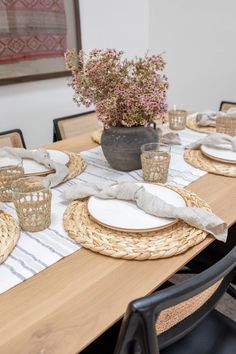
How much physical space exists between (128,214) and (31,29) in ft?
5.43

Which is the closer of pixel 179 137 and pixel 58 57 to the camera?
pixel 179 137

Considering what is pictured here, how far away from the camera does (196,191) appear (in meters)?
1.03

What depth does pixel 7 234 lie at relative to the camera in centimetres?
79

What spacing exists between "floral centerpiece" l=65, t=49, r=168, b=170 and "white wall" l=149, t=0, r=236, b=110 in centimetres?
172

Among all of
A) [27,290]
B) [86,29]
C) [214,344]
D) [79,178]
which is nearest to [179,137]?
[79,178]

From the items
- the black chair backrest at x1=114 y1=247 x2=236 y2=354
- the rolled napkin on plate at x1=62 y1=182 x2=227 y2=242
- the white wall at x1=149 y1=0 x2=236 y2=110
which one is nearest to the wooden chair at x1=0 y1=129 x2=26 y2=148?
the rolled napkin on plate at x1=62 y1=182 x2=227 y2=242

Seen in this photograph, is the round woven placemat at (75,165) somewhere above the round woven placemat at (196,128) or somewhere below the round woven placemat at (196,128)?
above

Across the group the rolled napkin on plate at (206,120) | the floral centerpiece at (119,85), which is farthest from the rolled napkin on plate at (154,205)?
the rolled napkin on plate at (206,120)

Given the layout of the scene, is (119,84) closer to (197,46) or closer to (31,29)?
(31,29)

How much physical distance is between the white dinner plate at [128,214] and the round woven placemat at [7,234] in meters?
0.19

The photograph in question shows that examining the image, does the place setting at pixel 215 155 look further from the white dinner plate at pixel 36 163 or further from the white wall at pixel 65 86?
the white wall at pixel 65 86

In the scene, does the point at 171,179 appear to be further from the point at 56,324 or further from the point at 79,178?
the point at 56,324

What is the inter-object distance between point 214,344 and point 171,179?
0.51 m

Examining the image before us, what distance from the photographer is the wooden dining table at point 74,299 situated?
0.54 meters
